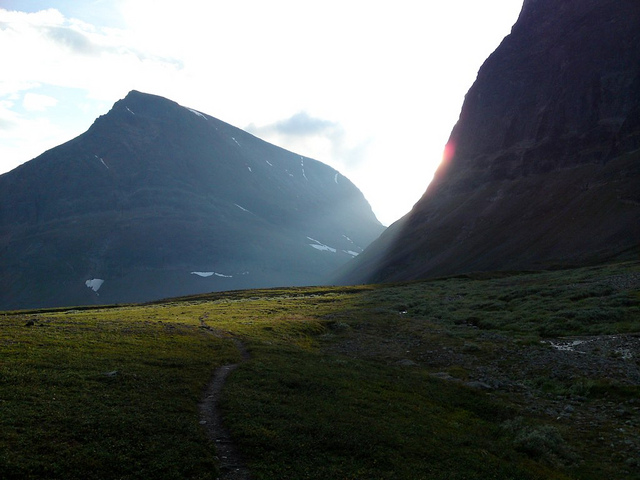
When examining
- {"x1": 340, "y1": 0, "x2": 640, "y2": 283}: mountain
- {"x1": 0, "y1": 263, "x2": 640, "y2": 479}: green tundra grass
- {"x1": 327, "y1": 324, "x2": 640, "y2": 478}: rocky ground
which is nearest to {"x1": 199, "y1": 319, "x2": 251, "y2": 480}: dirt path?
{"x1": 0, "y1": 263, "x2": 640, "y2": 479}: green tundra grass

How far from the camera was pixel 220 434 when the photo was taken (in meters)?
19.2

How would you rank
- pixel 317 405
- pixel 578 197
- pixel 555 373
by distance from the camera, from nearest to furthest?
pixel 317 405
pixel 555 373
pixel 578 197

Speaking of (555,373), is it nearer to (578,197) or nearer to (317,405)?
(317,405)

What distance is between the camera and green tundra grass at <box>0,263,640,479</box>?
16.8 m

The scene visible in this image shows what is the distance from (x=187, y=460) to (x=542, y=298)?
58890 millimetres

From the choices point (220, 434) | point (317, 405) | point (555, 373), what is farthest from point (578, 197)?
point (220, 434)

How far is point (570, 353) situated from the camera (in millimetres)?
A: 35531

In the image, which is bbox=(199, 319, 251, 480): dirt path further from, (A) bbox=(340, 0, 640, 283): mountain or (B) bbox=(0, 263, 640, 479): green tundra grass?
(A) bbox=(340, 0, 640, 283): mountain

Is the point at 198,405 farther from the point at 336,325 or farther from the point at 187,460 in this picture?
the point at 336,325

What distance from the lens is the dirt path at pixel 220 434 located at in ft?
53.7

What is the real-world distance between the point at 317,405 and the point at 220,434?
6375 mm

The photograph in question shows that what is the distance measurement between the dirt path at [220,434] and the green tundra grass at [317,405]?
42 centimetres


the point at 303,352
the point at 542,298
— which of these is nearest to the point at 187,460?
the point at 303,352

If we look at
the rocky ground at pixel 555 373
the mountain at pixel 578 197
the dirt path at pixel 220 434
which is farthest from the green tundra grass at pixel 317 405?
the mountain at pixel 578 197
